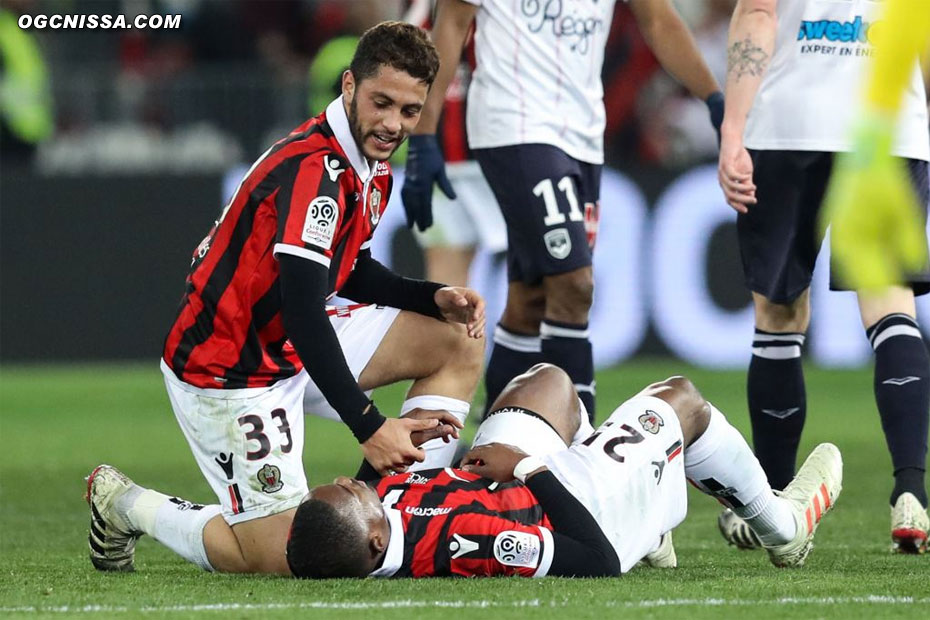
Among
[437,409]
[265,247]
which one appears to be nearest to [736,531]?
[437,409]

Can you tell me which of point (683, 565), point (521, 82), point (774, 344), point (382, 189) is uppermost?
point (521, 82)

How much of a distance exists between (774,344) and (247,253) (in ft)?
6.13

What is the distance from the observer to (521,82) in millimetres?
6195

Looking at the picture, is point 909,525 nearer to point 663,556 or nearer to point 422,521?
point 663,556

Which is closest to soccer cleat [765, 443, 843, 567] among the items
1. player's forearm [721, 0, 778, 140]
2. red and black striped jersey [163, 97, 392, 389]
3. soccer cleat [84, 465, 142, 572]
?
player's forearm [721, 0, 778, 140]

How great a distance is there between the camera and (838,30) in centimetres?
548

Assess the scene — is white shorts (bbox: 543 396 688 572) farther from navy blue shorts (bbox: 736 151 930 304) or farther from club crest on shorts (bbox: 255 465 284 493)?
navy blue shorts (bbox: 736 151 930 304)

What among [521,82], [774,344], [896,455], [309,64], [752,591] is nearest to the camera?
[752,591]

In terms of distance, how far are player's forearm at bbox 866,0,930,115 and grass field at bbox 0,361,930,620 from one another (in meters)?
1.29

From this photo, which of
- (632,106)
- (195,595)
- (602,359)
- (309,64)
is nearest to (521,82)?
(195,595)

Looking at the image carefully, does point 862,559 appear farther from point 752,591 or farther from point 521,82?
point 521,82

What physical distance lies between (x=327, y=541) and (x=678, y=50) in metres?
2.94

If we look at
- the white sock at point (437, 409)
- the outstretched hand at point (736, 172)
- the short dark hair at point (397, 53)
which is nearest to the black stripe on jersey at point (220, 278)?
the short dark hair at point (397, 53)

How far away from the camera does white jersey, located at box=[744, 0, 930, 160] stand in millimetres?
5445
